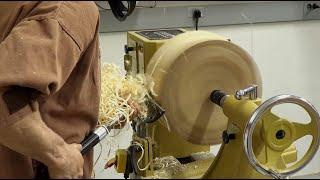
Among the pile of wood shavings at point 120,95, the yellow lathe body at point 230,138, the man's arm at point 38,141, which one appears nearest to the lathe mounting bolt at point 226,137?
the yellow lathe body at point 230,138

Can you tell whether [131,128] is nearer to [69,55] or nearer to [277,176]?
[69,55]

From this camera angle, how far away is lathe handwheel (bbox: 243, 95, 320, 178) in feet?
3.07

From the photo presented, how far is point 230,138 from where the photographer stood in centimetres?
127

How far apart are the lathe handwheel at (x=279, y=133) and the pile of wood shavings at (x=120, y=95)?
0.40 meters

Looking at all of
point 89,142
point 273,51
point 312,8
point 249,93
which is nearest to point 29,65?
point 89,142

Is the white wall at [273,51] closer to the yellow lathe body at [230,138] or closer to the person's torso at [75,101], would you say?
the yellow lathe body at [230,138]

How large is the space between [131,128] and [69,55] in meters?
0.52

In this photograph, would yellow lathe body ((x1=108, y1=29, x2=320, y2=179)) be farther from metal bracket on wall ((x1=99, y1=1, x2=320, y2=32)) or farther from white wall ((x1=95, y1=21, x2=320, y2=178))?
metal bracket on wall ((x1=99, y1=1, x2=320, y2=32))

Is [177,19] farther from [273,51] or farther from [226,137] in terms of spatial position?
[226,137]

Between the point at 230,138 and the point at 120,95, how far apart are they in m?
0.36

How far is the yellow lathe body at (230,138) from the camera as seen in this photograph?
0.99m

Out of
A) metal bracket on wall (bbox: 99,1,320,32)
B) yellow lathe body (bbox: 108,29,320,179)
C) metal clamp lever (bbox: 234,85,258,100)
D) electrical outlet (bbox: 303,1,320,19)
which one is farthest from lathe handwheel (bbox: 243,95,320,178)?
metal bracket on wall (bbox: 99,1,320,32)

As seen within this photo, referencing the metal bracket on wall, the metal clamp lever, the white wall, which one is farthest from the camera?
the metal bracket on wall

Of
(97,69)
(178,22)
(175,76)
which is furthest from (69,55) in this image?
(178,22)
